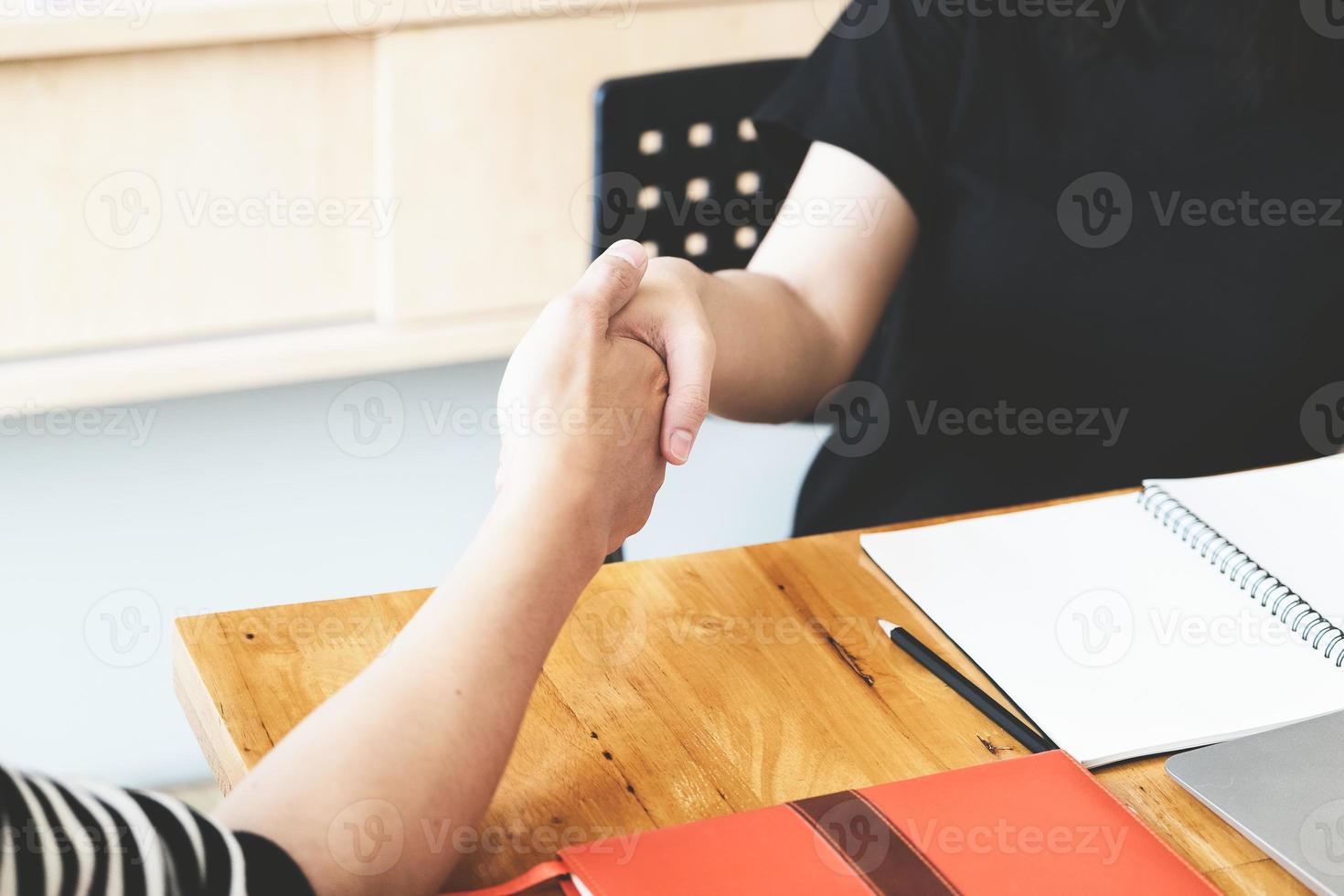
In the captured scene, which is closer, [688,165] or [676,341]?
[676,341]

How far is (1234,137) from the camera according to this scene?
1.07 metres

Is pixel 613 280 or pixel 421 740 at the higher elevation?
pixel 613 280

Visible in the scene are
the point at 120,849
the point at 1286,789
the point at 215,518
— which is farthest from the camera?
the point at 215,518

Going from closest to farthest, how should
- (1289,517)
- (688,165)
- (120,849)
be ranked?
(120,849)
(1289,517)
(688,165)

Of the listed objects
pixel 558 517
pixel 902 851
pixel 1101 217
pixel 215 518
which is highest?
pixel 1101 217

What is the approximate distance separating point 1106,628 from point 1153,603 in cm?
4

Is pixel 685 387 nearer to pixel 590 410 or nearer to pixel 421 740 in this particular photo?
pixel 590 410

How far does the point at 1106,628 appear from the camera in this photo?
0.74 metres

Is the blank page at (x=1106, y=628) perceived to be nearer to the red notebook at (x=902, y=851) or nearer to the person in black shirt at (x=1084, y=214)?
the red notebook at (x=902, y=851)

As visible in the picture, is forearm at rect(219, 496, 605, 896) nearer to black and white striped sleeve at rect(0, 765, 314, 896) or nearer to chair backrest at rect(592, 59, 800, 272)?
black and white striped sleeve at rect(0, 765, 314, 896)

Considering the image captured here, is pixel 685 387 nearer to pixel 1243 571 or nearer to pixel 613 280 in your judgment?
pixel 613 280

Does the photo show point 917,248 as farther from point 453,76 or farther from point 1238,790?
point 453,76

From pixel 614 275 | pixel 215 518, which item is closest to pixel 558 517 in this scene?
pixel 614 275

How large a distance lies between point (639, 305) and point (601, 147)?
0.36 meters
